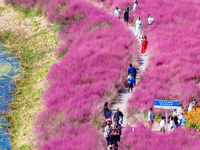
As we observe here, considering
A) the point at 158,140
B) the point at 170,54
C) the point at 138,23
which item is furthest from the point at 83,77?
the point at 138,23

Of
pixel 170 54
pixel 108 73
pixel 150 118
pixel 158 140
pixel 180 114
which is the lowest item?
pixel 158 140

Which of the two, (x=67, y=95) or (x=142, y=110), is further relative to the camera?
(x=67, y=95)

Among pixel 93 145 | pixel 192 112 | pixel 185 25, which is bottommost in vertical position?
pixel 93 145

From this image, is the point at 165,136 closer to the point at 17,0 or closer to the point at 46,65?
the point at 46,65

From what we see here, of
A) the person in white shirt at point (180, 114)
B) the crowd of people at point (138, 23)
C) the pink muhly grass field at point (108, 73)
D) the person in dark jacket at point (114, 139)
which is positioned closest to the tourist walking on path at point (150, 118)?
the pink muhly grass field at point (108, 73)

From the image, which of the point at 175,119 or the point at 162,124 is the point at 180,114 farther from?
the point at 162,124

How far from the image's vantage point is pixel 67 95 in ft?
65.8

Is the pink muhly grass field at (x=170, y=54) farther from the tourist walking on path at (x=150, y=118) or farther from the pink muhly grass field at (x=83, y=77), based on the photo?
the pink muhly grass field at (x=83, y=77)

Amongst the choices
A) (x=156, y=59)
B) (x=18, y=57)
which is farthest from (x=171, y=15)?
(x=18, y=57)

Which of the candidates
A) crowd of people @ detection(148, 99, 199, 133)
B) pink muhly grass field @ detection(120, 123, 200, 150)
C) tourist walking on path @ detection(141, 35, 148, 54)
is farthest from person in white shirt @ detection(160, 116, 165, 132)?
tourist walking on path @ detection(141, 35, 148, 54)

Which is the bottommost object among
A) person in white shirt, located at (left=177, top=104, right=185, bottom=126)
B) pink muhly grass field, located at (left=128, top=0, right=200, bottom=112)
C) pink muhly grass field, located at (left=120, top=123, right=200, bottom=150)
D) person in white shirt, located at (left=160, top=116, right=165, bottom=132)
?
pink muhly grass field, located at (left=120, top=123, right=200, bottom=150)

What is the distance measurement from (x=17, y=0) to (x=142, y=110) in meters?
29.9

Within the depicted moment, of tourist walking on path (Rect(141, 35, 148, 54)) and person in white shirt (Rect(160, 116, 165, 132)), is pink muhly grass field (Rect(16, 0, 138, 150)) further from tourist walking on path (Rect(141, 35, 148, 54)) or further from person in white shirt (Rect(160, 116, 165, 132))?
person in white shirt (Rect(160, 116, 165, 132))

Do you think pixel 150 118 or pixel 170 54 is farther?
pixel 170 54
